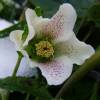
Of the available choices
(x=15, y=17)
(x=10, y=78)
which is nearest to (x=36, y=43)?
(x=10, y=78)

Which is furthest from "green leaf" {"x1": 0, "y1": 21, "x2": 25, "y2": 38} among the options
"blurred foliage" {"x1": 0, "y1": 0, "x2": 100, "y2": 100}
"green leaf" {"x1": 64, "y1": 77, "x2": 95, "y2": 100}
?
"green leaf" {"x1": 64, "y1": 77, "x2": 95, "y2": 100}

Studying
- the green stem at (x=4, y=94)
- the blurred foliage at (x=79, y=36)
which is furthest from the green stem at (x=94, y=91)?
the green stem at (x=4, y=94)

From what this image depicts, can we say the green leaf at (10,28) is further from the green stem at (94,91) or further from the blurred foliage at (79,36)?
the green stem at (94,91)

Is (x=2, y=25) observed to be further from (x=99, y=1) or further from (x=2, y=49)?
(x=99, y=1)

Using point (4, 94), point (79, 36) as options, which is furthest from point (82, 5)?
point (4, 94)

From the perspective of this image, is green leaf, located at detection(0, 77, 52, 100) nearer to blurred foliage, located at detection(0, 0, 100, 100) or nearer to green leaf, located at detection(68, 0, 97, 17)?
blurred foliage, located at detection(0, 0, 100, 100)

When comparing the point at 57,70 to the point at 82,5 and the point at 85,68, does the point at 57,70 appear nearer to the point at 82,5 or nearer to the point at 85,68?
the point at 85,68
